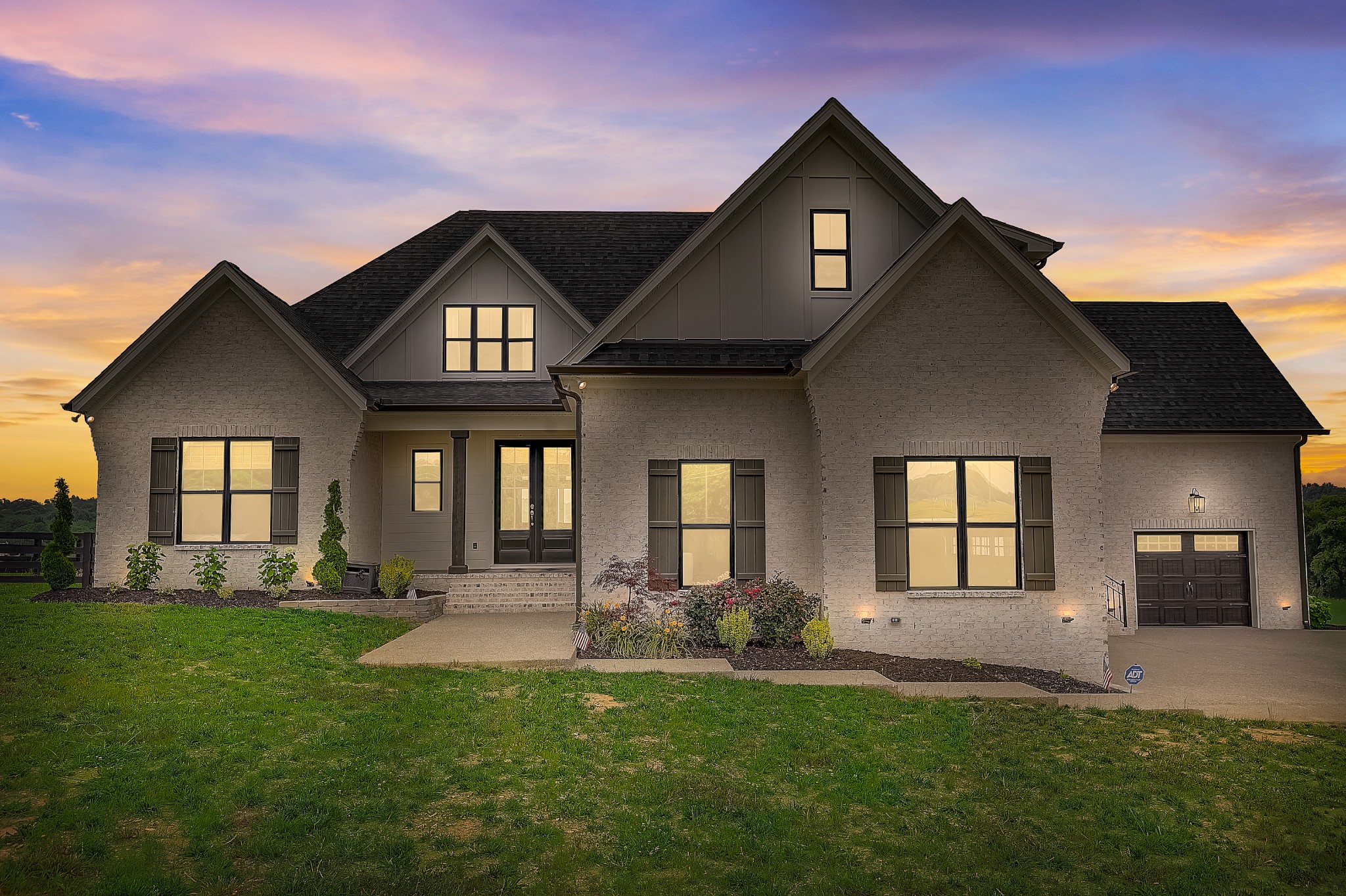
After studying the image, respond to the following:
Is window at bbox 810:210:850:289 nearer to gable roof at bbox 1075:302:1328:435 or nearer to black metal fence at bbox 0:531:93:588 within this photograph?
gable roof at bbox 1075:302:1328:435

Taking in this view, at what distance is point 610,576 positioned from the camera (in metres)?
12.4

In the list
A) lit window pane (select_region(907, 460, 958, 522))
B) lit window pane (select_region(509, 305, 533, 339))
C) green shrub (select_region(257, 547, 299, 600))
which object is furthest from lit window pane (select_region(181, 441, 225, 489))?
lit window pane (select_region(907, 460, 958, 522))

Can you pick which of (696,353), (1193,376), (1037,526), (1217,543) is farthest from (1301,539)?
(696,353)

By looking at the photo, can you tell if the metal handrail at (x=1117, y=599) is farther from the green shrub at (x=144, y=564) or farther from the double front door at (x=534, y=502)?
the green shrub at (x=144, y=564)

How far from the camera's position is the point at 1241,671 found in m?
11.7

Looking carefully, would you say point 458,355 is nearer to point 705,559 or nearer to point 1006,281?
point 705,559

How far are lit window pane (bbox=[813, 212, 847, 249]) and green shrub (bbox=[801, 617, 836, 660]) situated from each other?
6.62m

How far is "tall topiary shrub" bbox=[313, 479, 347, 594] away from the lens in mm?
15078

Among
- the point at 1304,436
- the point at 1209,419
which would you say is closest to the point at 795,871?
the point at 1209,419

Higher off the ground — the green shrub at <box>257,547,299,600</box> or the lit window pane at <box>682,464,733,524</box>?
the lit window pane at <box>682,464,733,524</box>

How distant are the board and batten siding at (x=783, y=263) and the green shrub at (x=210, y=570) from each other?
9180 millimetres

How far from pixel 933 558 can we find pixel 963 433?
75.1 inches

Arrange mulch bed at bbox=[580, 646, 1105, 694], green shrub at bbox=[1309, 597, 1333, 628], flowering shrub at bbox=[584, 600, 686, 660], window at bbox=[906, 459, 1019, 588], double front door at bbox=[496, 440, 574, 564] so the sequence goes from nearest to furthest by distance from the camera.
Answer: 1. mulch bed at bbox=[580, 646, 1105, 694]
2. flowering shrub at bbox=[584, 600, 686, 660]
3. window at bbox=[906, 459, 1019, 588]
4. green shrub at bbox=[1309, 597, 1333, 628]
5. double front door at bbox=[496, 440, 574, 564]

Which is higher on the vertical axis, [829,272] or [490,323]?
[490,323]
